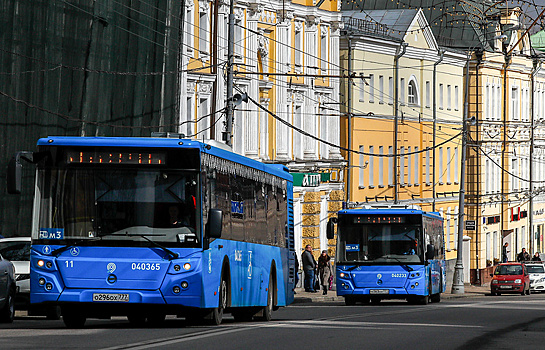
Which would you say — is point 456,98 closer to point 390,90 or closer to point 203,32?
point 390,90

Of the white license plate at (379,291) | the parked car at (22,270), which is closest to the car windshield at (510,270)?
the white license plate at (379,291)

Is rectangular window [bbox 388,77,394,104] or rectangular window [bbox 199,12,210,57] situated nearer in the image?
rectangular window [bbox 199,12,210,57]

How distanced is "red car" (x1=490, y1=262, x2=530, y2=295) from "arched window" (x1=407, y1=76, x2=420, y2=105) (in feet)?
42.0

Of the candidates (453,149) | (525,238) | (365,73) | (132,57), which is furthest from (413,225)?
(525,238)

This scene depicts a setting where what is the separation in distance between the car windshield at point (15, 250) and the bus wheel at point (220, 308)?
6920mm

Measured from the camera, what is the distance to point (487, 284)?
77.1m

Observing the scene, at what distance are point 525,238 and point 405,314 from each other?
201 ft

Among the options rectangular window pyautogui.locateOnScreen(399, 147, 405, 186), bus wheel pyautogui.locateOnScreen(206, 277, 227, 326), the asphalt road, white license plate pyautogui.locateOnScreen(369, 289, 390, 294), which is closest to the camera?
the asphalt road

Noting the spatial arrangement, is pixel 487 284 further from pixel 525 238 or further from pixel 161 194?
pixel 161 194

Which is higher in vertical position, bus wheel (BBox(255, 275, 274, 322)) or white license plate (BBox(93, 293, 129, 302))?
white license plate (BBox(93, 293, 129, 302))

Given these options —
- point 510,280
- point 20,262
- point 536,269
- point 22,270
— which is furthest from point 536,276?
point 22,270

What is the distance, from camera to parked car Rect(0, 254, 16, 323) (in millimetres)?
21406

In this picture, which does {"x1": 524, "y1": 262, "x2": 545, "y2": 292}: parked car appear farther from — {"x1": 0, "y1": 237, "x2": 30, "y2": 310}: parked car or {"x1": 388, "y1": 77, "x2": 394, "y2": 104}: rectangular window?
{"x1": 0, "y1": 237, "x2": 30, "y2": 310}: parked car

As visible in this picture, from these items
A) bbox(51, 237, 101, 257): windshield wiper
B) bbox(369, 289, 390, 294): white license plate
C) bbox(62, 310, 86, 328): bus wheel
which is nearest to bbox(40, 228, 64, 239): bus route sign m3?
bbox(51, 237, 101, 257): windshield wiper
